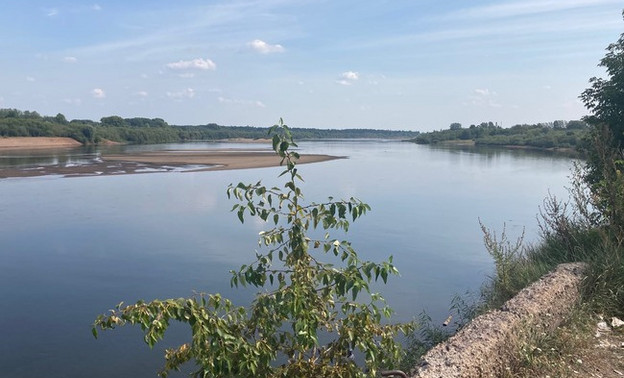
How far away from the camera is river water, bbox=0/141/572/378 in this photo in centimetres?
754

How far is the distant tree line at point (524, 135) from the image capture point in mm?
66363

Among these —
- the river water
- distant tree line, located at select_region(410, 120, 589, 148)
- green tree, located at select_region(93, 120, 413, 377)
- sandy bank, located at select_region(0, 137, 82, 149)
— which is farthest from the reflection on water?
distant tree line, located at select_region(410, 120, 589, 148)

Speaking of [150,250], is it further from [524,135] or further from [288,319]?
[524,135]

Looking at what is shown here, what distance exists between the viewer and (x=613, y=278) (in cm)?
544

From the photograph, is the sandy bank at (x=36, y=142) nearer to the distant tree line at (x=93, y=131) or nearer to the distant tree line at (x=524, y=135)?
the distant tree line at (x=93, y=131)

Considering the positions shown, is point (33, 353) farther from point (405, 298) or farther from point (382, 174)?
point (382, 174)

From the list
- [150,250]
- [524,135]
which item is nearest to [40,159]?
[150,250]

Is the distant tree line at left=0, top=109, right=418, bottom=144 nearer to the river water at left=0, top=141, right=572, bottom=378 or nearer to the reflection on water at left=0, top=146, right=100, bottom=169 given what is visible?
the reflection on water at left=0, top=146, right=100, bottom=169

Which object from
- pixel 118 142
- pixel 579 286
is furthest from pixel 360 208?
pixel 118 142

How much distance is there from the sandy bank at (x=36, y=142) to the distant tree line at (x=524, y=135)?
64.9 meters

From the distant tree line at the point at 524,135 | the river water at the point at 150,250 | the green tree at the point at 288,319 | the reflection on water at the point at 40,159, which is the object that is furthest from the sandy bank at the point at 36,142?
the green tree at the point at 288,319

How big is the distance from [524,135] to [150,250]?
8105 cm

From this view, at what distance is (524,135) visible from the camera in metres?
84.1

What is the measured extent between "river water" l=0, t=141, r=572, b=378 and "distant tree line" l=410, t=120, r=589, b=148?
41459 millimetres
